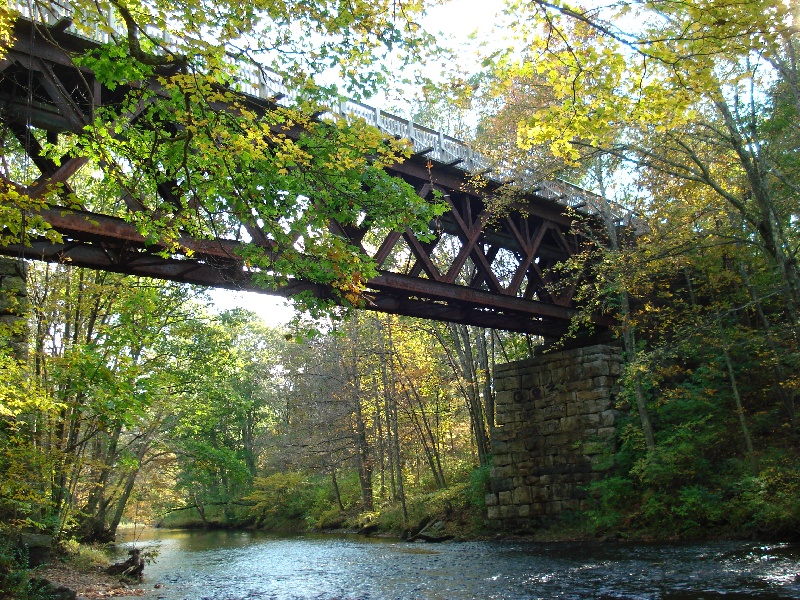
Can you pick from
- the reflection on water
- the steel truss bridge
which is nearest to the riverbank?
the reflection on water

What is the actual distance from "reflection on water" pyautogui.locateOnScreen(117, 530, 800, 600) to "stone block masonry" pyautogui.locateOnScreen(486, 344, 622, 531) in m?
1.86

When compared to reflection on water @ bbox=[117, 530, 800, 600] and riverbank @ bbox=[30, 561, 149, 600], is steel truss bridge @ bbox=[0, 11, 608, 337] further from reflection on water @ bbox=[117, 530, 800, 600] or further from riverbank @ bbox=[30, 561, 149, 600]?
riverbank @ bbox=[30, 561, 149, 600]

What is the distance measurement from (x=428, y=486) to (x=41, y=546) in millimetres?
17329

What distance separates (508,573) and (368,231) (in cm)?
703

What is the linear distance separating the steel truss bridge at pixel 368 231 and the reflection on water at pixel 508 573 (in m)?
4.47

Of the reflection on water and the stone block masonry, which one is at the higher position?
the stone block masonry

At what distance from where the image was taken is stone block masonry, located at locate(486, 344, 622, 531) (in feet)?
53.8

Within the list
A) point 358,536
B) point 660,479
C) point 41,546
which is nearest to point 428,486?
point 358,536

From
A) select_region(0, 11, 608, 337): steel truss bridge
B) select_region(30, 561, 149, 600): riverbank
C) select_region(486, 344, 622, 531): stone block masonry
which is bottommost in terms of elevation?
select_region(30, 561, 149, 600): riverbank

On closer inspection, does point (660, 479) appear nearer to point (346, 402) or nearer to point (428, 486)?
point (428, 486)

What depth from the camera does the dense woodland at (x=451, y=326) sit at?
5.27 metres

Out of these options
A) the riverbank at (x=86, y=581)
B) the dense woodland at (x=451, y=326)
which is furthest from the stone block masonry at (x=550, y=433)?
the riverbank at (x=86, y=581)

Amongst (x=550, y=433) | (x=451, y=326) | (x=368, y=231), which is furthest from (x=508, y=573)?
(x=451, y=326)

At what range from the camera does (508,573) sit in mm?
10547
